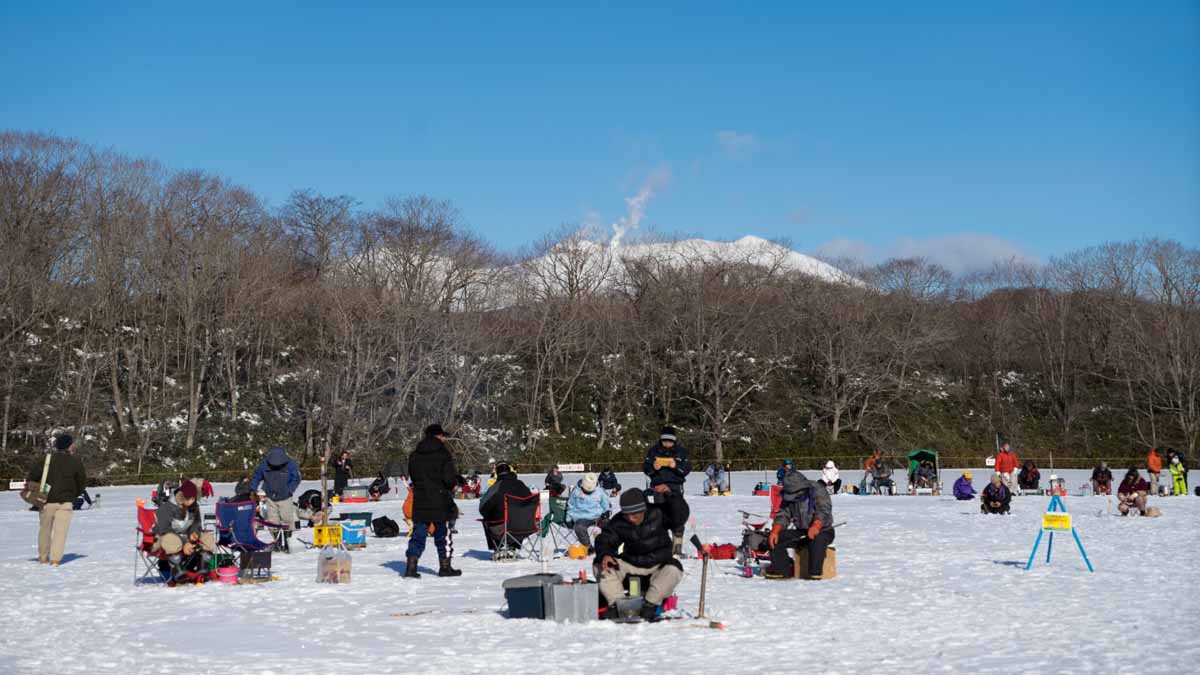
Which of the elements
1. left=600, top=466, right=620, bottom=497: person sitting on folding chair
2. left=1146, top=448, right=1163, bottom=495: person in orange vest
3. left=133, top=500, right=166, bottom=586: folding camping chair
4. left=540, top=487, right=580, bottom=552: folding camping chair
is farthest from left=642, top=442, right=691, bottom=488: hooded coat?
left=1146, top=448, right=1163, bottom=495: person in orange vest

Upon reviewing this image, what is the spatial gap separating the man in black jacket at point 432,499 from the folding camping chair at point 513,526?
175 cm

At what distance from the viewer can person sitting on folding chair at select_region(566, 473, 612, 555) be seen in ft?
57.1

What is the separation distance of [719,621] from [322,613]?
404 centimetres

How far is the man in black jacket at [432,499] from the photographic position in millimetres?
14461

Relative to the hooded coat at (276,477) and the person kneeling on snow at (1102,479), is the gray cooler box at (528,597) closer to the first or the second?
the hooded coat at (276,477)

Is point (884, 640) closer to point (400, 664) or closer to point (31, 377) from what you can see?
point (400, 664)

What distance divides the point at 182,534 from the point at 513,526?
4.59 m

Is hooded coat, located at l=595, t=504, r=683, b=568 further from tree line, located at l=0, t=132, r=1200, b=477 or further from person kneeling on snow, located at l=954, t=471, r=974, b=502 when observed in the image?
tree line, located at l=0, t=132, r=1200, b=477

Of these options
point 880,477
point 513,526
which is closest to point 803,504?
point 513,526

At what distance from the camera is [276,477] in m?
18.0

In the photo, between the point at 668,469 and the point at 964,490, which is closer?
the point at 668,469

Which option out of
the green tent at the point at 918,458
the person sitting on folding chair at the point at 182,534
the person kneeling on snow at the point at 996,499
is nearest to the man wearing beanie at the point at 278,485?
the person sitting on folding chair at the point at 182,534

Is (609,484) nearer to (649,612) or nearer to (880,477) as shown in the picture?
(880,477)

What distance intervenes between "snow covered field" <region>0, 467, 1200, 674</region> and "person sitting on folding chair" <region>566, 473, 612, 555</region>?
0.91 m
